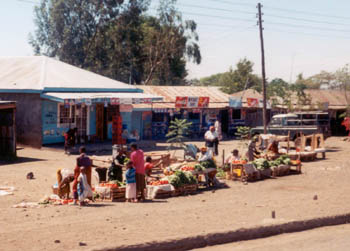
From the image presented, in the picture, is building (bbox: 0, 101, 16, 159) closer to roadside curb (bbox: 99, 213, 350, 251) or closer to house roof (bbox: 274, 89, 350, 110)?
roadside curb (bbox: 99, 213, 350, 251)

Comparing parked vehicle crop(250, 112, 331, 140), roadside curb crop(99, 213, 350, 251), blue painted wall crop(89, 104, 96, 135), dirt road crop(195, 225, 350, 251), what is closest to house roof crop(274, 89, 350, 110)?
parked vehicle crop(250, 112, 331, 140)

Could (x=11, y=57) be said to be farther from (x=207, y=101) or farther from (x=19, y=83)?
(x=207, y=101)

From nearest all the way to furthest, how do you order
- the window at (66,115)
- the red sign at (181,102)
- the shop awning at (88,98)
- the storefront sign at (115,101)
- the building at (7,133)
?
the building at (7,133) < the shop awning at (88,98) < the storefront sign at (115,101) < the window at (66,115) < the red sign at (181,102)

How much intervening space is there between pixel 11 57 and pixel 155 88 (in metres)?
10.3

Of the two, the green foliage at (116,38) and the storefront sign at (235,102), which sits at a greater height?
the green foliage at (116,38)

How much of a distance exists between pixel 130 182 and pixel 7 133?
33.3 feet

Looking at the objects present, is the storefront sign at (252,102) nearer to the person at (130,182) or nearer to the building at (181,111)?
the building at (181,111)

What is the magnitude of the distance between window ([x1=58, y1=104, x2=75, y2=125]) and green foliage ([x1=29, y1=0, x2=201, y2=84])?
26.5 m

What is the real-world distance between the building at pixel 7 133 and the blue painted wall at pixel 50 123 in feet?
12.5

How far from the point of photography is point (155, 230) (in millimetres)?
10031

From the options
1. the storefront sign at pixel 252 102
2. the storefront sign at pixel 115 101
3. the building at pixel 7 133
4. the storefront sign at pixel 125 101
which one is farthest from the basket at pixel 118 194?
the storefront sign at pixel 252 102

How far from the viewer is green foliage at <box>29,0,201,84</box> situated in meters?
53.5

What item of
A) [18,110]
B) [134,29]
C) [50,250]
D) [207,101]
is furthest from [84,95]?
[134,29]

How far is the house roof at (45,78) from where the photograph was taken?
1001 inches
